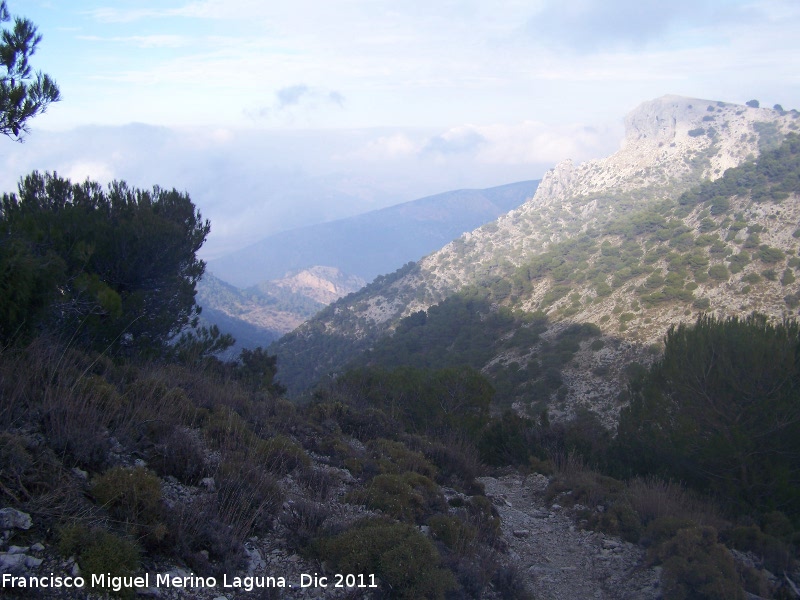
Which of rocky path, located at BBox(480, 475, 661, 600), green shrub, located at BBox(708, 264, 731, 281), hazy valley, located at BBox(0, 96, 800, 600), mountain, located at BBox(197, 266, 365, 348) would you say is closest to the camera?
hazy valley, located at BBox(0, 96, 800, 600)

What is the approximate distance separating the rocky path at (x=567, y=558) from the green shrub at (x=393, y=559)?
1.60 m

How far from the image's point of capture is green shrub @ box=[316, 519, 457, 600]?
4020mm

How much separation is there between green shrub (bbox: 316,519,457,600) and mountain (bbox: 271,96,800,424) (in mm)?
20558

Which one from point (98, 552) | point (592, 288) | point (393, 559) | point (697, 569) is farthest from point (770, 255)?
→ point (98, 552)

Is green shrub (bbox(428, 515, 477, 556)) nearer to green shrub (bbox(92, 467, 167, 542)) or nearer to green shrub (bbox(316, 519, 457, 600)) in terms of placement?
green shrub (bbox(316, 519, 457, 600))

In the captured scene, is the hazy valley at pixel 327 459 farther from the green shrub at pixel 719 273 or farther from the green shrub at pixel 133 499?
the green shrub at pixel 719 273

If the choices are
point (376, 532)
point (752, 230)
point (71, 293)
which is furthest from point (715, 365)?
point (752, 230)

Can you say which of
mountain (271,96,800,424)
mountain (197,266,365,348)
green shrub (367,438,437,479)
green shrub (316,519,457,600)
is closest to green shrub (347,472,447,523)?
green shrub (367,438,437,479)

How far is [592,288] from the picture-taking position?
37656mm

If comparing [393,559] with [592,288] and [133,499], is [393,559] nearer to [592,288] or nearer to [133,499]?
[133,499]

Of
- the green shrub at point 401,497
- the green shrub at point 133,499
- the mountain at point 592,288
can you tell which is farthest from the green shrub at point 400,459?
the mountain at point 592,288

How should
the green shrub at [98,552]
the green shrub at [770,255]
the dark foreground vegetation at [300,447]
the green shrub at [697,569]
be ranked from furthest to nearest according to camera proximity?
1. the green shrub at [770,255]
2. the green shrub at [697,569]
3. the dark foreground vegetation at [300,447]
4. the green shrub at [98,552]

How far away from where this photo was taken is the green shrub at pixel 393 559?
4020 mm

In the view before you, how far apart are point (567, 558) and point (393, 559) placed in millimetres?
3125
